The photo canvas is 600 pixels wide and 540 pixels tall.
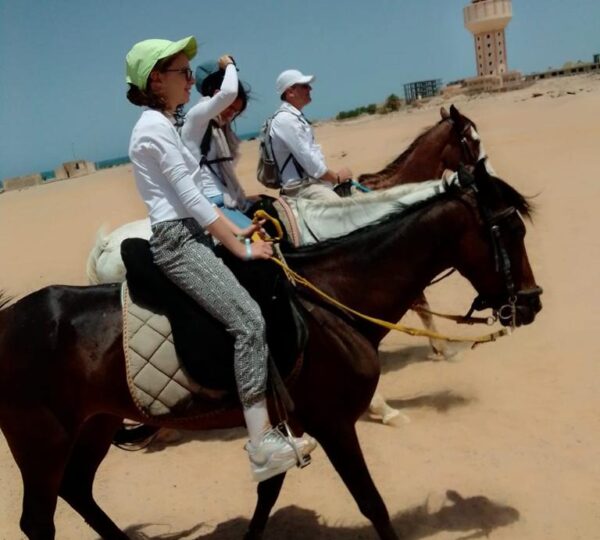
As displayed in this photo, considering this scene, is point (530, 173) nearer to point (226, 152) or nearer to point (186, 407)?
point (226, 152)

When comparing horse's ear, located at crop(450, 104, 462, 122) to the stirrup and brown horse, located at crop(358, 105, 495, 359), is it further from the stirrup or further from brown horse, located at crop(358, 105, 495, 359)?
the stirrup

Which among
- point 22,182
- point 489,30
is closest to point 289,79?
point 22,182

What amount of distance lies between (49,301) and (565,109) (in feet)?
102

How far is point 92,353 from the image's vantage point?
3.41m

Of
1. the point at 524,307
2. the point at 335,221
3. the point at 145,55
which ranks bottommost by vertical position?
the point at 524,307

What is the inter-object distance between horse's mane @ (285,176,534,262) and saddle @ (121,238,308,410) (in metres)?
0.38

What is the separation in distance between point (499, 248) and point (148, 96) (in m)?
1.95

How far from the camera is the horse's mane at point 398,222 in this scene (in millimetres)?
3580

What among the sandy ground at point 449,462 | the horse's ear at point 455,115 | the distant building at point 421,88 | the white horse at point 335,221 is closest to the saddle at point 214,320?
the white horse at point 335,221

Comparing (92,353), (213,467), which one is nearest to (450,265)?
(92,353)

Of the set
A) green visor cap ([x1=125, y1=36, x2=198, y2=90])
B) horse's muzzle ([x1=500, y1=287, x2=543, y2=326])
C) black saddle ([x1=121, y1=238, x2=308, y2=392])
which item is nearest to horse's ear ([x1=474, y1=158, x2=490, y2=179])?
horse's muzzle ([x1=500, y1=287, x2=543, y2=326])

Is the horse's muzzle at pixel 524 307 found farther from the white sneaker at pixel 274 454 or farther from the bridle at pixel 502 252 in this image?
the white sneaker at pixel 274 454

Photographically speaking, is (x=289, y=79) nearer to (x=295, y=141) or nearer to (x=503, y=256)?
(x=295, y=141)

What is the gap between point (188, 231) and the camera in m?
3.27
